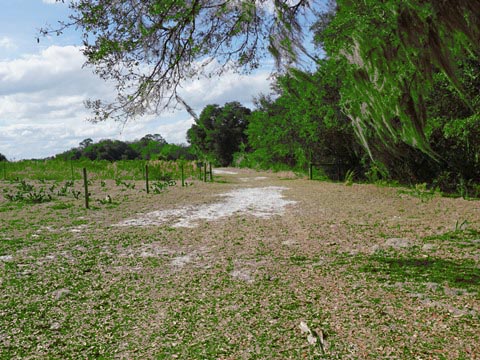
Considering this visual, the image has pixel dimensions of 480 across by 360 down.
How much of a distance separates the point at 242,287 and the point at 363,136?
18.7 feet

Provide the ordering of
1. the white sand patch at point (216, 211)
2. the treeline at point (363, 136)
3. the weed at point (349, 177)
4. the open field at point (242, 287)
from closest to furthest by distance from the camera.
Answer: the open field at point (242, 287) → the white sand patch at point (216, 211) → the treeline at point (363, 136) → the weed at point (349, 177)

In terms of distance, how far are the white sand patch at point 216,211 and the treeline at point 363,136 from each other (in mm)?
1406

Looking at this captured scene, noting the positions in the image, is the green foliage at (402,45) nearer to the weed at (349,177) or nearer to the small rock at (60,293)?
the small rock at (60,293)

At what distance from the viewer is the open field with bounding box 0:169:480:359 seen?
274cm

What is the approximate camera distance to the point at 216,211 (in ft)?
29.0

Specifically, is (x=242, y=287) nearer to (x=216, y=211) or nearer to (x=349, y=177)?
(x=216, y=211)

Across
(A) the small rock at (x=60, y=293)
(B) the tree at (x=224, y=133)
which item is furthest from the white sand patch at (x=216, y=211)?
(B) the tree at (x=224, y=133)

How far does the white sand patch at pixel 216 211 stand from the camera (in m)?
7.63

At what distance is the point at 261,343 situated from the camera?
9.02ft

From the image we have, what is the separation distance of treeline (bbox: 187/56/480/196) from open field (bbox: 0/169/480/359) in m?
1.92

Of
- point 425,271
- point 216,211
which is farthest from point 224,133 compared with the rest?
point 425,271

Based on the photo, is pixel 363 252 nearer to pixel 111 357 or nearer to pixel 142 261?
pixel 142 261

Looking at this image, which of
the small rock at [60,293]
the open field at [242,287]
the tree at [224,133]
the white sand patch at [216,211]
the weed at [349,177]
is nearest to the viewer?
the open field at [242,287]

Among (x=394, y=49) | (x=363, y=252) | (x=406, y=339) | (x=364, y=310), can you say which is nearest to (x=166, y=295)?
(x=364, y=310)
